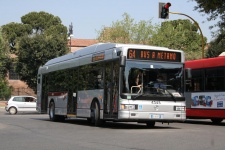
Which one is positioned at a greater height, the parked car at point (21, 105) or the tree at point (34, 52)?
the tree at point (34, 52)

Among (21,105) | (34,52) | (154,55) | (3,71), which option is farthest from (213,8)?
(3,71)

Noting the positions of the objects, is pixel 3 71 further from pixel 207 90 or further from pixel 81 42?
pixel 207 90

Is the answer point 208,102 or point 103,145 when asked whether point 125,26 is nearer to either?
point 208,102

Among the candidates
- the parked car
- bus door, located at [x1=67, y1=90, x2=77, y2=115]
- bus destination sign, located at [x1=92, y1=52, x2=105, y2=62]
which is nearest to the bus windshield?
bus destination sign, located at [x1=92, y1=52, x2=105, y2=62]

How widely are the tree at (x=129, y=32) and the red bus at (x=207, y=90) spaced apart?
116 feet

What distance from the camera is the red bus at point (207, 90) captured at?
65.5 ft

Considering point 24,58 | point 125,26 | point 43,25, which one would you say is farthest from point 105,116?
point 43,25

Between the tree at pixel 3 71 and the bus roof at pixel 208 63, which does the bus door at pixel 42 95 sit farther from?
the tree at pixel 3 71

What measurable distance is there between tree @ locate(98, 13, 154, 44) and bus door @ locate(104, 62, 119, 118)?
40.3 m

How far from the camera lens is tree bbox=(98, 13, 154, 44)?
57.5m

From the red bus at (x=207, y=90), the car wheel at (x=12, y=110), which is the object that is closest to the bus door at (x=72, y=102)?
the red bus at (x=207, y=90)

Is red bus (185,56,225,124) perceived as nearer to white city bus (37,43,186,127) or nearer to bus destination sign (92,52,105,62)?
white city bus (37,43,186,127)

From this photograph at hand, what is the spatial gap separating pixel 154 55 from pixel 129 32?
42138 millimetres

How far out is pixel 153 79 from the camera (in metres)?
16.2
